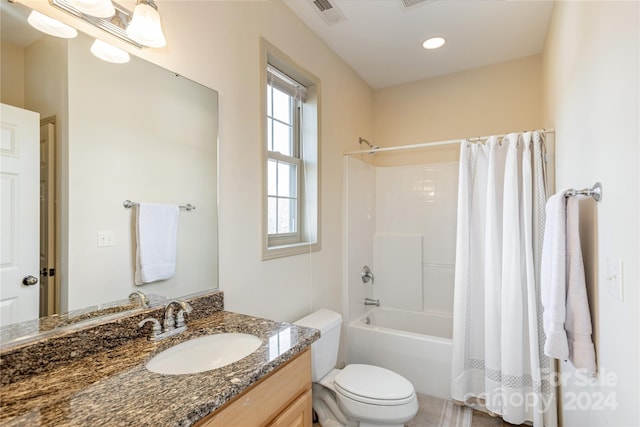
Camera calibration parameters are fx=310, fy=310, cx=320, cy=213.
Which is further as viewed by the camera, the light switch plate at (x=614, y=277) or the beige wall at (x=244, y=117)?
the beige wall at (x=244, y=117)

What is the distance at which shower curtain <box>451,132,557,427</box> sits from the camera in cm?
194

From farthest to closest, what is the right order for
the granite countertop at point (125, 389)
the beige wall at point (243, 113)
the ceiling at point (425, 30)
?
the ceiling at point (425, 30) → the beige wall at point (243, 113) → the granite countertop at point (125, 389)

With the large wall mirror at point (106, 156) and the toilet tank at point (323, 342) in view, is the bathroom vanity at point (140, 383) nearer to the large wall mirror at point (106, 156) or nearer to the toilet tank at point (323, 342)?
the large wall mirror at point (106, 156)

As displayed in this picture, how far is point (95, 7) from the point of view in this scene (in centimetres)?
101

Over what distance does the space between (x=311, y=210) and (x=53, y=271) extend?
152cm

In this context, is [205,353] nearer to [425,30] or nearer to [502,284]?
[502,284]

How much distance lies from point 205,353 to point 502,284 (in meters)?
1.83

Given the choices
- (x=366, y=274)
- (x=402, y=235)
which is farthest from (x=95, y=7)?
(x=402, y=235)

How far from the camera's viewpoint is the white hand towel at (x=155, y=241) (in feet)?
3.96

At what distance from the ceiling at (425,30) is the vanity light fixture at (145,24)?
108 cm

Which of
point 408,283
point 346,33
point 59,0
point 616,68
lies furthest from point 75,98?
point 408,283

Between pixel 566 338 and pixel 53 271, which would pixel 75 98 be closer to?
pixel 53 271

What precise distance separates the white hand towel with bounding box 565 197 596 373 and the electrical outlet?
1747 mm

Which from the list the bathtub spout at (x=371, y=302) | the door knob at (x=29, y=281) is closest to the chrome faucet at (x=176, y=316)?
the door knob at (x=29, y=281)
